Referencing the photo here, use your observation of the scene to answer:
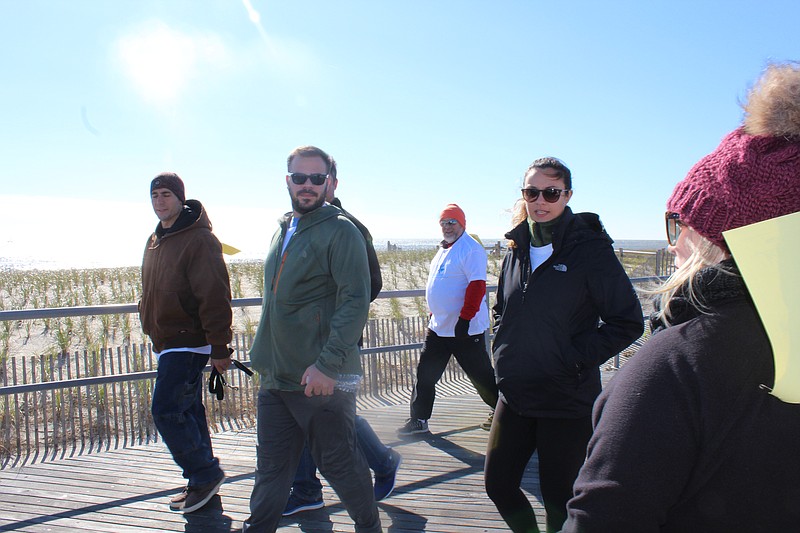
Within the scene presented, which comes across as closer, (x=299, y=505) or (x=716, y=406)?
(x=716, y=406)

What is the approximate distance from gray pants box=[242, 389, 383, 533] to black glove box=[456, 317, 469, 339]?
1.74 m

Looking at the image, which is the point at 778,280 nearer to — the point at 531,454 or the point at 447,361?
the point at 531,454

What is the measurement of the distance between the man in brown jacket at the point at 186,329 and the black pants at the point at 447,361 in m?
1.65

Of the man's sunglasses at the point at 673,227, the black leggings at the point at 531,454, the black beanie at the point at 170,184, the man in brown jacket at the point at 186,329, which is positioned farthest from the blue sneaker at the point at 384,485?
the man's sunglasses at the point at 673,227

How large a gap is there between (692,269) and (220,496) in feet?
10.6

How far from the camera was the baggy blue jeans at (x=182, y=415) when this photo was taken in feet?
10.6

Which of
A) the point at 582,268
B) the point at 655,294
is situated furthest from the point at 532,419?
the point at 655,294

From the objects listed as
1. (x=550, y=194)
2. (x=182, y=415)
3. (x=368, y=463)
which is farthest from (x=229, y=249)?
(x=550, y=194)

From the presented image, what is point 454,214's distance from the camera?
4508mm

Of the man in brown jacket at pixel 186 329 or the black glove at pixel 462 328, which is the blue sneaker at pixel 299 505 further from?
the black glove at pixel 462 328

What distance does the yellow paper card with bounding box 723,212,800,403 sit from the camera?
85 centimetres

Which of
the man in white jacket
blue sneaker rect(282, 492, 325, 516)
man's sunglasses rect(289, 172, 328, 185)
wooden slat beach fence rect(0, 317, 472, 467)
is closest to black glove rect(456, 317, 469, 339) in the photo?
the man in white jacket

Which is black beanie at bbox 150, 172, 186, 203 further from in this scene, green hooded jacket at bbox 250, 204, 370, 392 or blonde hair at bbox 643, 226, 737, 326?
blonde hair at bbox 643, 226, 737, 326

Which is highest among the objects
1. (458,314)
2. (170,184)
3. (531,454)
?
(170,184)
